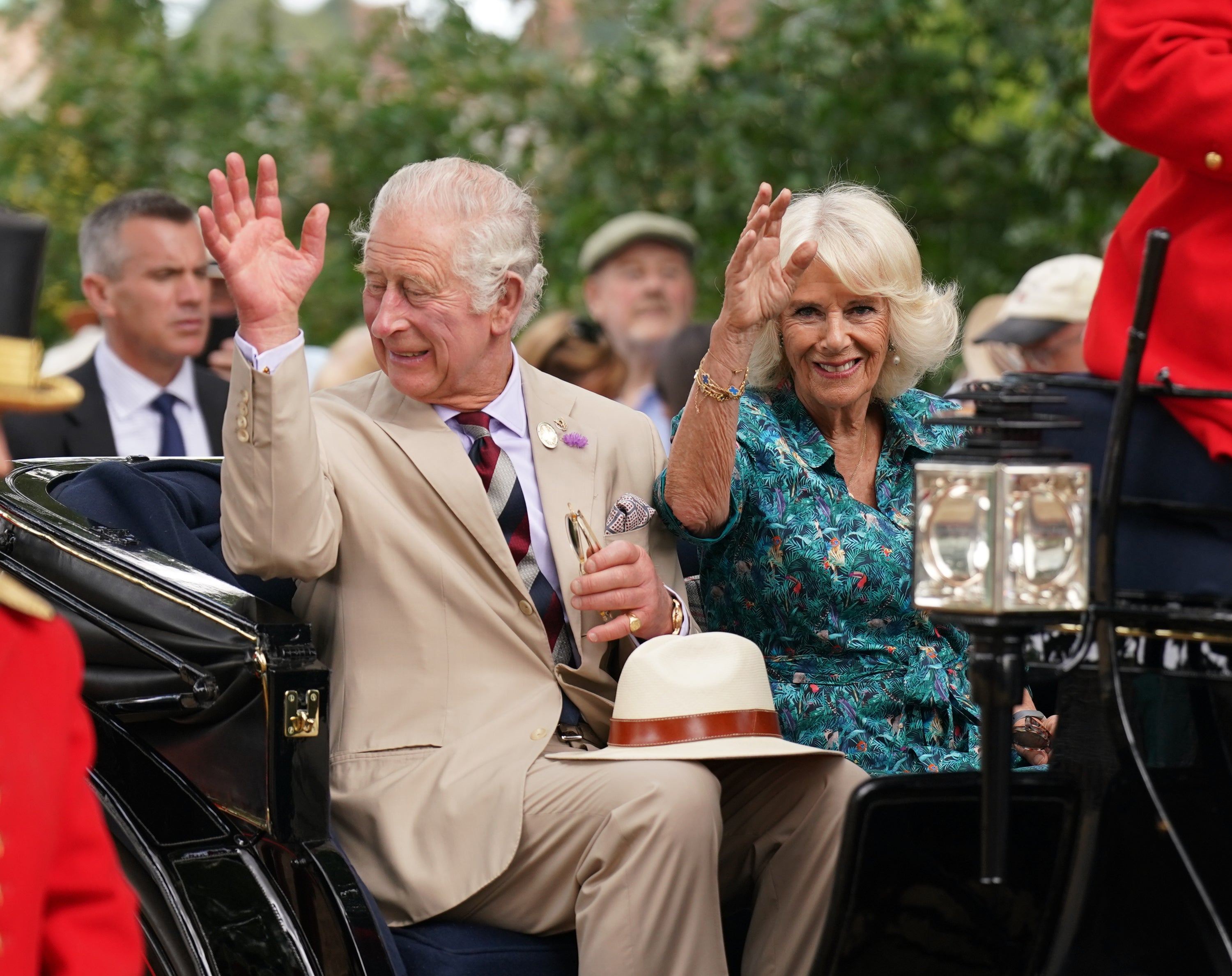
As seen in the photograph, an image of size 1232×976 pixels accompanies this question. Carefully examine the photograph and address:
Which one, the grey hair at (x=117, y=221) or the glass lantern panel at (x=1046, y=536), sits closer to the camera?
the glass lantern panel at (x=1046, y=536)

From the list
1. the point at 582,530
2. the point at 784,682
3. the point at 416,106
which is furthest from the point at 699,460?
the point at 416,106

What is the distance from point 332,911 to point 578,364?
3952 mm

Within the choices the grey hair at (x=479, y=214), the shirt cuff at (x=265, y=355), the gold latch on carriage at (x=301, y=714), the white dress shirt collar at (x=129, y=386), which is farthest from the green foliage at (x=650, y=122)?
the gold latch on carriage at (x=301, y=714)

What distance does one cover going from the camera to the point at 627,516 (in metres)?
2.96

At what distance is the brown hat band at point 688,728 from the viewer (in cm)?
261

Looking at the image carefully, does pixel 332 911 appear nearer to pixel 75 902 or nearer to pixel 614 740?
pixel 614 740

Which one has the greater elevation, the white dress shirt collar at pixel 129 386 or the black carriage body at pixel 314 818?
the white dress shirt collar at pixel 129 386

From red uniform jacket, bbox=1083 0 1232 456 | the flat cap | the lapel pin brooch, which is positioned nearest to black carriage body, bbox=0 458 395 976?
the lapel pin brooch

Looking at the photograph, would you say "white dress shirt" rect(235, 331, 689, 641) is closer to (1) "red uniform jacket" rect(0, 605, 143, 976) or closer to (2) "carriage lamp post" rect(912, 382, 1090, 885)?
(2) "carriage lamp post" rect(912, 382, 1090, 885)

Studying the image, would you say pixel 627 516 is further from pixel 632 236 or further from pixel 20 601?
pixel 632 236

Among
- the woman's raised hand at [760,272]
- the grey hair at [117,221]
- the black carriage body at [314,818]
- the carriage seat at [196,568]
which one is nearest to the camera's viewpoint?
the black carriage body at [314,818]

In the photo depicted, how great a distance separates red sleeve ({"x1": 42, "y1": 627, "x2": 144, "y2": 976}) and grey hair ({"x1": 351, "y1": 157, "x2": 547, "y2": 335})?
142cm

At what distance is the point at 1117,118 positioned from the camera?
6.97 feet

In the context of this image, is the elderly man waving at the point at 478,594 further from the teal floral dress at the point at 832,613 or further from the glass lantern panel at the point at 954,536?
the glass lantern panel at the point at 954,536
